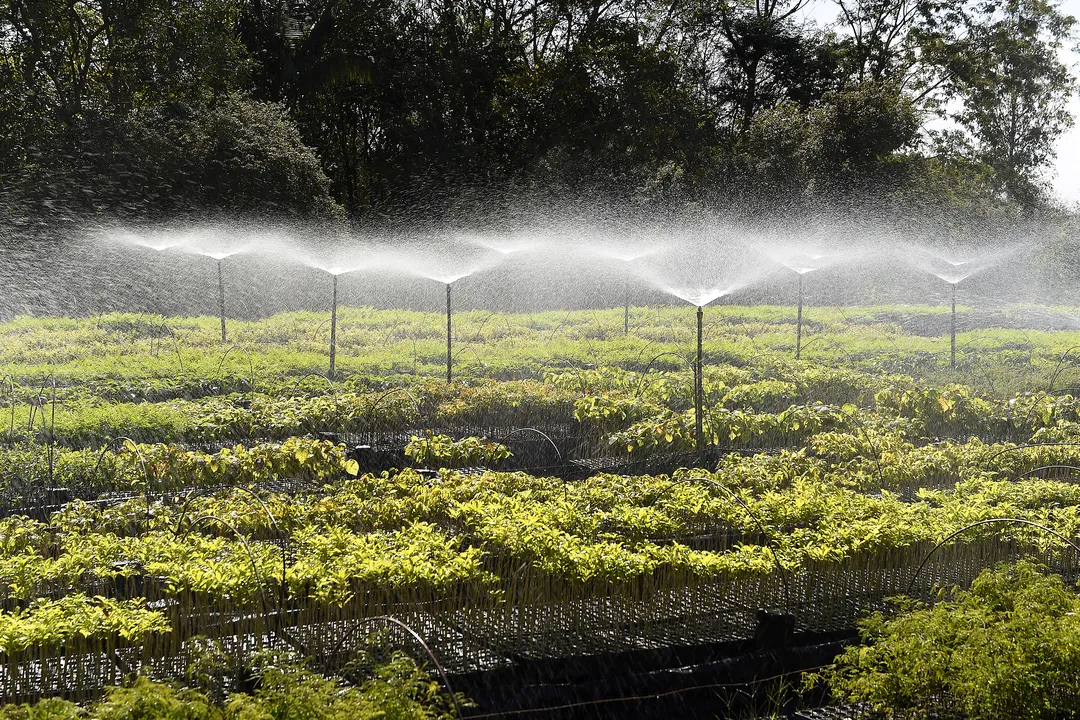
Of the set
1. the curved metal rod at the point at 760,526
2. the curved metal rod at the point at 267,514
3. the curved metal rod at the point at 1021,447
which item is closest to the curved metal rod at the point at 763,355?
the curved metal rod at the point at 1021,447

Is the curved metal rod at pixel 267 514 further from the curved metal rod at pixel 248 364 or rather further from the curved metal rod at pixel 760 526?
the curved metal rod at pixel 248 364

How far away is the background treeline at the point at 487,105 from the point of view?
2816 centimetres

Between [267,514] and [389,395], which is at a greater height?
[389,395]

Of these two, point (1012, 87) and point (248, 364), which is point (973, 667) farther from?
point (1012, 87)

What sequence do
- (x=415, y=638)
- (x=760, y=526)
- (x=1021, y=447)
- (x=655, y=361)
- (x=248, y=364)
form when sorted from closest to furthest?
(x=415, y=638) → (x=760, y=526) → (x=1021, y=447) → (x=248, y=364) → (x=655, y=361)

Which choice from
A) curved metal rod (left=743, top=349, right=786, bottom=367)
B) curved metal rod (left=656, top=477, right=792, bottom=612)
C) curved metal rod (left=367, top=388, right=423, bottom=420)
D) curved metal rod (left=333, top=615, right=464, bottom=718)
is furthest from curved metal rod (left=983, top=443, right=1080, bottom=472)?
curved metal rod (left=743, top=349, right=786, bottom=367)

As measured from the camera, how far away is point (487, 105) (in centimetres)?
3438

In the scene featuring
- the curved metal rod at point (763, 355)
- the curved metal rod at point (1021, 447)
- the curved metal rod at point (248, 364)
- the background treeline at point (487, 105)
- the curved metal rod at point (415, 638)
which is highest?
the background treeline at point (487, 105)

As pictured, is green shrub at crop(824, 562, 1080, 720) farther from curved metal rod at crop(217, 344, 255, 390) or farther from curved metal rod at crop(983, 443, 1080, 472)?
curved metal rod at crop(217, 344, 255, 390)

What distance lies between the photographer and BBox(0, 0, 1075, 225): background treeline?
92.4 ft

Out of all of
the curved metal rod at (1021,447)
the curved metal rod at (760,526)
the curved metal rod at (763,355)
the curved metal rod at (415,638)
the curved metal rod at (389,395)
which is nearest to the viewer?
the curved metal rod at (415,638)

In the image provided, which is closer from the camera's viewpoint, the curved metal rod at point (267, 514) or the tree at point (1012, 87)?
the curved metal rod at point (267, 514)

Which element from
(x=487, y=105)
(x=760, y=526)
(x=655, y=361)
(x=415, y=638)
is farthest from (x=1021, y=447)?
(x=487, y=105)

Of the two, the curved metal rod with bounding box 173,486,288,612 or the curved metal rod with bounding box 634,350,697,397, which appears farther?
the curved metal rod with bounding box 634,350,697,397
